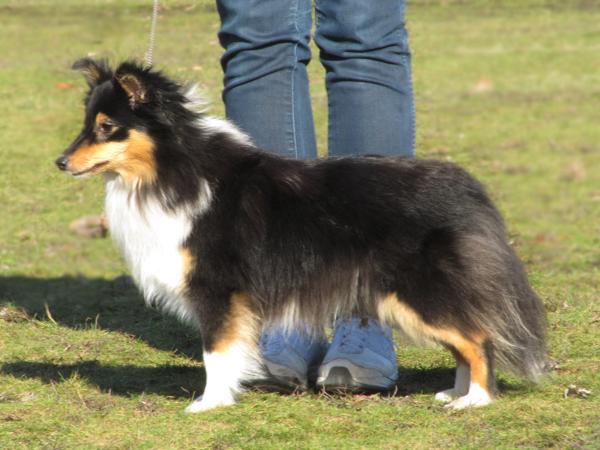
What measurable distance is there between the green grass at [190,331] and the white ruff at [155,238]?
413 mm

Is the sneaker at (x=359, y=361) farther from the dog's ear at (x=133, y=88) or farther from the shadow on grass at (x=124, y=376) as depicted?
the dog's ear at (x=133, y=88)

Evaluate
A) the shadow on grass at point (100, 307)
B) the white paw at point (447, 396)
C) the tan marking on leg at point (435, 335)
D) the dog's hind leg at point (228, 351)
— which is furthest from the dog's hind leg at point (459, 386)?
the shadow on grass at point (100, 307)

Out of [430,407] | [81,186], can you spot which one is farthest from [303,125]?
[81,186]

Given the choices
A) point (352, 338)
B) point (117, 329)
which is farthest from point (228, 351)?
point (117, 329)

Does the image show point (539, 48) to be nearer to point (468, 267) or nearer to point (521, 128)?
point (521, 128)

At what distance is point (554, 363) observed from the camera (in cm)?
414

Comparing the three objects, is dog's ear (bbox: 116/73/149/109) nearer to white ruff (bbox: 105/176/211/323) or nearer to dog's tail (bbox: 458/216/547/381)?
white ruff (bbox: 105/176/211/323)

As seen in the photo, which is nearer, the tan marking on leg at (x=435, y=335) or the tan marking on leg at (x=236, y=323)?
the tan marking on leg at (x=435, y=335)

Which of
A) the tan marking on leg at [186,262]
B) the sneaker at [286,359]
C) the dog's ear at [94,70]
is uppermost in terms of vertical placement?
the dog's ear at [94,70]

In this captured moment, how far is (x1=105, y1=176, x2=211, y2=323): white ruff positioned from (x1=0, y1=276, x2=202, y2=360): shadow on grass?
886mm

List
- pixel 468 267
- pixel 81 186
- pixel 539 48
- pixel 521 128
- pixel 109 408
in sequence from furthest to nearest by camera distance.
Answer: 1. pixel 539 48
2. pixel 521 128
3. pixel 81 186
4. pixel 109 408
5. pixel 468 267

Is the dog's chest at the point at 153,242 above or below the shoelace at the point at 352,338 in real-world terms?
above

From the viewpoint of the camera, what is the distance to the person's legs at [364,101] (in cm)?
387

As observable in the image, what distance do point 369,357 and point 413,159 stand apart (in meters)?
0.75
